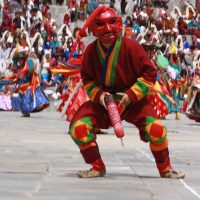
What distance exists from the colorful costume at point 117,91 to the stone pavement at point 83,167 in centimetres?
25

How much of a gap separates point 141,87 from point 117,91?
0.88 feet

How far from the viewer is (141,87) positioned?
986 cm

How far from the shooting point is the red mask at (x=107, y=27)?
10.0 m

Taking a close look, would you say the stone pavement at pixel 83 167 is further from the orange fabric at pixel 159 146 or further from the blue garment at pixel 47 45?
the blue garment at pixel 47 45

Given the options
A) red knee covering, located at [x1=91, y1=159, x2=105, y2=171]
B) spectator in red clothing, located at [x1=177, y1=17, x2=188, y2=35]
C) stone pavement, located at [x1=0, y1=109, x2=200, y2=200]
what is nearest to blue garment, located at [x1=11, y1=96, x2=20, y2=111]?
stone pavement, located at [x1=0, y1=109, x2=200, y2=200]

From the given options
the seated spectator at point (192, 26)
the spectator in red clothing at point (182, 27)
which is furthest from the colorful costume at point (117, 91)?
the seated spectator at point (192, 26)

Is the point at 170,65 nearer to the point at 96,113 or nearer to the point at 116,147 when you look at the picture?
the point at 116,147

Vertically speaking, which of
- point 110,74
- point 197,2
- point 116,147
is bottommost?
point 197,2

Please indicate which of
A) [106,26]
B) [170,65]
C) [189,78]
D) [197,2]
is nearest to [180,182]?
[106,26]

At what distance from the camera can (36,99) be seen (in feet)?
83.0

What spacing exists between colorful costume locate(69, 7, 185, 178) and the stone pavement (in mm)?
248

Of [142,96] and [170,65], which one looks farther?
[170,65]

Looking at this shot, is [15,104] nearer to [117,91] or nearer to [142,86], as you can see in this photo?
[117,91]

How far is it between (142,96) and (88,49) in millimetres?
641
